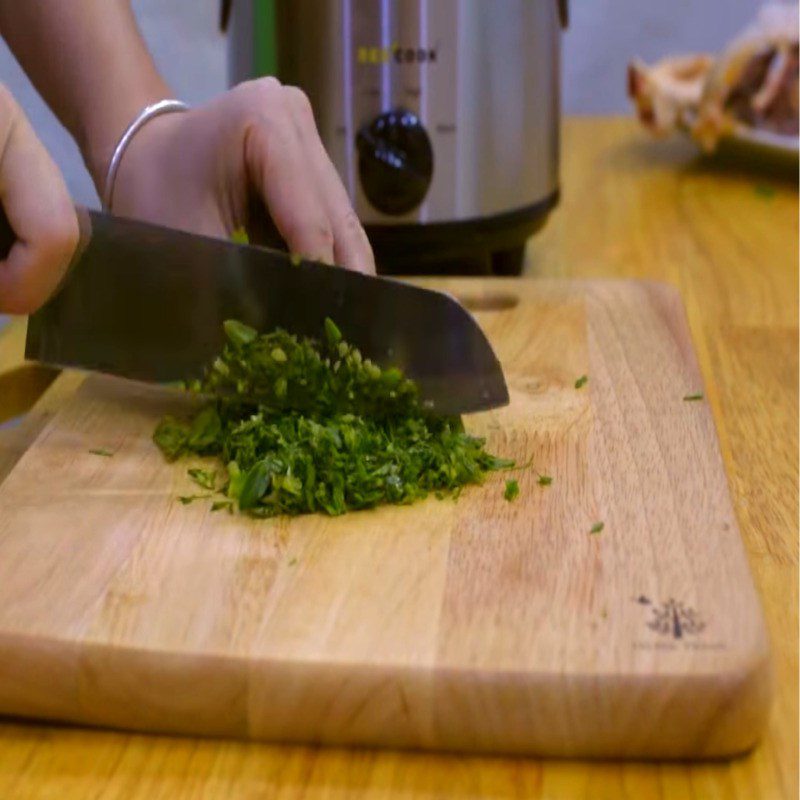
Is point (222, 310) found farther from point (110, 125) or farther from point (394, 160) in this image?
point (394, 160)

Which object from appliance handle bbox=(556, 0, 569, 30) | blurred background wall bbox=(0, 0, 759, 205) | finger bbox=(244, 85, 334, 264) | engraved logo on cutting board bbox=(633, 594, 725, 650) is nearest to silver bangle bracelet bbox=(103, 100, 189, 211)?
finger bbox=(244, 85, 334, 264)

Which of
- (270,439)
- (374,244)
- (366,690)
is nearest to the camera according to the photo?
(366,690)

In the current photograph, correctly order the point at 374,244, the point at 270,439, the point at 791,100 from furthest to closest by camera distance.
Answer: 1. the point at 791,100
2. the point at 374,244
3. the point at 270,439

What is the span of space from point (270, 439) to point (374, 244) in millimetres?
499

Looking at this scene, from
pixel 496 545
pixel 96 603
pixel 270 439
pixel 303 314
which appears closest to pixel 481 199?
pixel 303 314

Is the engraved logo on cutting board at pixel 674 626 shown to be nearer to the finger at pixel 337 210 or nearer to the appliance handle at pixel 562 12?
the finger at pixel 337 210

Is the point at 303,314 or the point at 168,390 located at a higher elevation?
the point at 303,314

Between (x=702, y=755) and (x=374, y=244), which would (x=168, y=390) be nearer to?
(x=374, y=244)

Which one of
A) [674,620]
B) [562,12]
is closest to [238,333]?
[674,620]

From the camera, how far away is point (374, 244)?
1.46m

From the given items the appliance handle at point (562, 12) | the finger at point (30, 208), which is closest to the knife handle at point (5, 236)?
the finger at point (30, 208)

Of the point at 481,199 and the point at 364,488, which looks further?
the point at 481,199

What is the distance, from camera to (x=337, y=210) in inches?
45.6

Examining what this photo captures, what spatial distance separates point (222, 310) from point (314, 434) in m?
0.16
